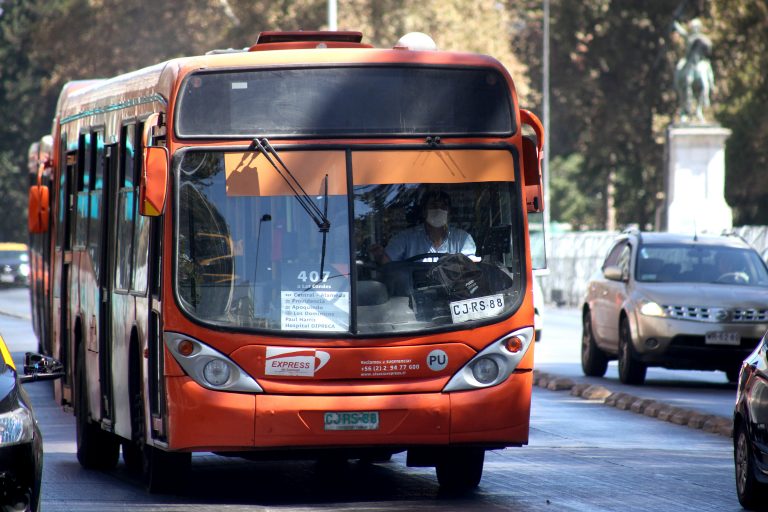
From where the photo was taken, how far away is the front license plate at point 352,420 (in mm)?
9766

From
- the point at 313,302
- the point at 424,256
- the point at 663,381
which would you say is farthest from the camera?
the point at 663,381

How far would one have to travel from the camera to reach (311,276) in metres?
9.95

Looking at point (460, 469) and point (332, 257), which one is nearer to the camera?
point (332, 257)

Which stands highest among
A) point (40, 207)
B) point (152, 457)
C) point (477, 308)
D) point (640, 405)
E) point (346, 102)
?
point (346, 102)

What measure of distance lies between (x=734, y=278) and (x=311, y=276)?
11389mm

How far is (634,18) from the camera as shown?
64.5 m

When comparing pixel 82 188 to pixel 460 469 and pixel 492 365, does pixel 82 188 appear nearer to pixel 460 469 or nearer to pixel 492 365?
pixel 460 469

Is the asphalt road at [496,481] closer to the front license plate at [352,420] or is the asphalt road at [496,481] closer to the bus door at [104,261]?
the front license plate at [352,420]

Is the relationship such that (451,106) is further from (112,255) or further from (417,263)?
(112,255)

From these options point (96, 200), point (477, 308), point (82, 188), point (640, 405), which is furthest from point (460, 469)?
point (640, 405)

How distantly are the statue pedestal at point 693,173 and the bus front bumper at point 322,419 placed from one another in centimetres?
3663

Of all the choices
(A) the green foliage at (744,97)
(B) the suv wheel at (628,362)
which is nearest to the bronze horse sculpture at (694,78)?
(A) the green foliage at (744,97)

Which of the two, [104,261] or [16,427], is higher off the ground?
[104,261]

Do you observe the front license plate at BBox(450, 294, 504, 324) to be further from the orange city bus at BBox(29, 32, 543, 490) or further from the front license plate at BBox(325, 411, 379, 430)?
the front license plate at BBox(325, 411, 379, 430)
